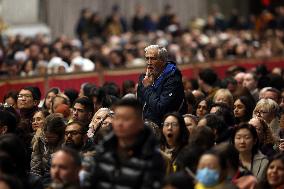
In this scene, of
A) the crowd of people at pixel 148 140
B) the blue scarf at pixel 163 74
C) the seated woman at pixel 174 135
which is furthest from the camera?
the blue scarf at pixel 163 74

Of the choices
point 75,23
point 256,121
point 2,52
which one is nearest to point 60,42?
point 2,52

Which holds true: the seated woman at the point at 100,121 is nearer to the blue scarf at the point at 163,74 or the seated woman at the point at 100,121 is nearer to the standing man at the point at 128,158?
the blue scarf at the point at 163,74

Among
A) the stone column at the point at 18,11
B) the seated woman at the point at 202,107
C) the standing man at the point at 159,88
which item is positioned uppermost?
the standing man at the point at 159,88

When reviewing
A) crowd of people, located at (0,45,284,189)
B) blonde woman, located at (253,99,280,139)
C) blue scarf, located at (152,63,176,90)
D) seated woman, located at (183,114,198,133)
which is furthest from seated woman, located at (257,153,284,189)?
blonde woman, located at (253,99,280,139)

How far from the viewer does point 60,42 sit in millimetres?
33688

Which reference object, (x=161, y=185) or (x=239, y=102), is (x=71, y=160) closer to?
(x=161, y=185)

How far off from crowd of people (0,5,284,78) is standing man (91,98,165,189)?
13819mm

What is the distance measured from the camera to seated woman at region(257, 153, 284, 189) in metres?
11.9

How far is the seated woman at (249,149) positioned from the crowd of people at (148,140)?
11 millimetres

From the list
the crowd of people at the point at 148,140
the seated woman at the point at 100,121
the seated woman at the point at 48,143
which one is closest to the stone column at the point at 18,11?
the crowd of people at the point at 148,140

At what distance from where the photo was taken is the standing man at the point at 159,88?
15453 mm

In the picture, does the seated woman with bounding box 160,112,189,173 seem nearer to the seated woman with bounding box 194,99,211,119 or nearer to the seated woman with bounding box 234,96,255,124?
the seated woman with bounding box 234,96,255,124

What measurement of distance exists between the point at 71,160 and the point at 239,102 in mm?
5919

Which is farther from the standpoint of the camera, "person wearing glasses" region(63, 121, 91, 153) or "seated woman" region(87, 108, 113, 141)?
"seated woman" region(87, 108, 113, 141)
